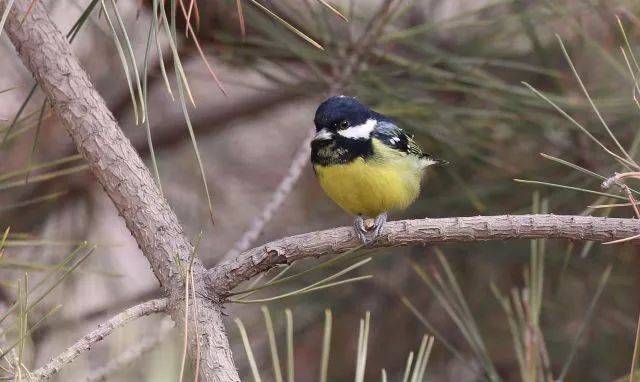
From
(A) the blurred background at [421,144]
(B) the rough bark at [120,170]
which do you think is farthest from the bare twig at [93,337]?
(A) the blurred background at [421,144]

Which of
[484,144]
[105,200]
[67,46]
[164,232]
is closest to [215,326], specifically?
[164,232]

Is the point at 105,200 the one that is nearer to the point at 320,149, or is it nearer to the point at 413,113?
the point at 320,149

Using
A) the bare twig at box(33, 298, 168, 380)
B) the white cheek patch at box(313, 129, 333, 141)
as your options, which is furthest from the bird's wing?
the bare twig at box(33, 298, 168, 380)

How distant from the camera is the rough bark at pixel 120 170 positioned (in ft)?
4.62

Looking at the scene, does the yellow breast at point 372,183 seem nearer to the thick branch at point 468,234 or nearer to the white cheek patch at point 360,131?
the white cheek patch at point 360,131

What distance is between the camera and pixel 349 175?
7.92ft

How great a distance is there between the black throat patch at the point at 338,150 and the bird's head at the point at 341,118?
0.02 m

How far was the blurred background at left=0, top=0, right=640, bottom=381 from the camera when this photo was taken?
249cm

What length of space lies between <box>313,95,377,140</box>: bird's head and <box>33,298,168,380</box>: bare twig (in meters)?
1.14

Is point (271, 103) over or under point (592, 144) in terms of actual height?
over

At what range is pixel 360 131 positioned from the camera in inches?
101

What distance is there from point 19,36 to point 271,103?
149 centimetres

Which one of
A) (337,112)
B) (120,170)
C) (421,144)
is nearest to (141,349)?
(120,170)

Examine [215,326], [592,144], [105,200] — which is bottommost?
[215,326]
